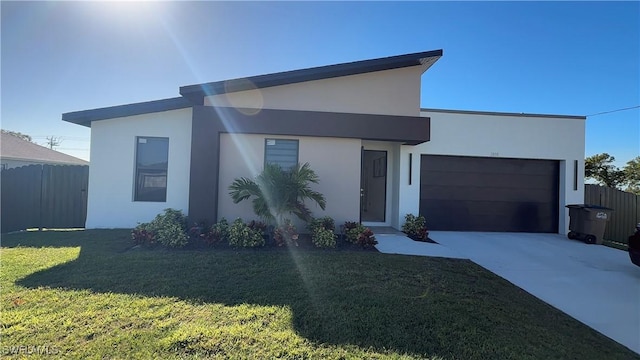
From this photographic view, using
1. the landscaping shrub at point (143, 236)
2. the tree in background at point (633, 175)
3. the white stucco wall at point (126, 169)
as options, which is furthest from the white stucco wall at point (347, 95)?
the tree in background at point (633, 175)

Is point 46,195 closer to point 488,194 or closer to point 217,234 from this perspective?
point 217,234

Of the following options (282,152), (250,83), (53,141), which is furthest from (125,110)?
(53,141)

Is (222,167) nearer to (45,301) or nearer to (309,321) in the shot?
(45,301)

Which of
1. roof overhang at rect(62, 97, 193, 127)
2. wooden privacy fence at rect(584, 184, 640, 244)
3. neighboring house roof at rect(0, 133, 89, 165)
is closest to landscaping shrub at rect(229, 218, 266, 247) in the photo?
roof overhang at rect(62, 97, 193, 127)

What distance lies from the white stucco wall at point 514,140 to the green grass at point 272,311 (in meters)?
4.64

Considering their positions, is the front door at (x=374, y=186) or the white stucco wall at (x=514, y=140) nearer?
the white stucco wall at (x=514, y=140)

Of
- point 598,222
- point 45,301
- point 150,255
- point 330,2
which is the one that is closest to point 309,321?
point 45,301

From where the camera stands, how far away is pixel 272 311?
3.29 m

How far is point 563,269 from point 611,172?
21.6 meters

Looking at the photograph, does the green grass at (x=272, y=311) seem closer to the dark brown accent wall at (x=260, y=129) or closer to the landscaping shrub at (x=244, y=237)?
the landscaping shrub at (x=244, y=237)

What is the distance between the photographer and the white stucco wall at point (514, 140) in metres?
8.80

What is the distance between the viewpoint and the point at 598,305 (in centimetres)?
395

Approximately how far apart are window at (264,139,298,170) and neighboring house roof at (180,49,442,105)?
148cm

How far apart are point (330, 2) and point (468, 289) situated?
Answer: 7.06 meters
